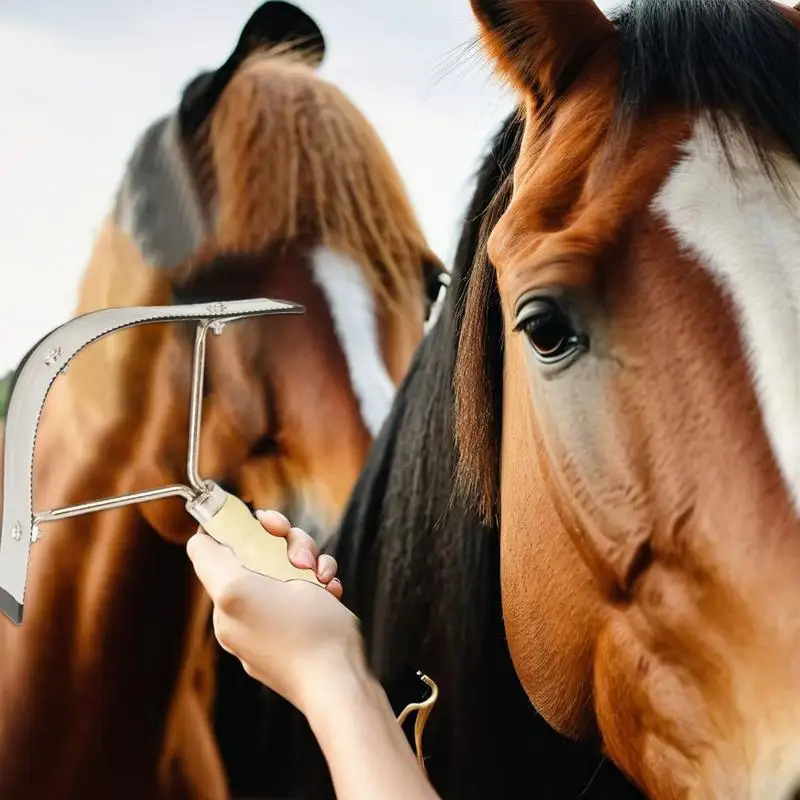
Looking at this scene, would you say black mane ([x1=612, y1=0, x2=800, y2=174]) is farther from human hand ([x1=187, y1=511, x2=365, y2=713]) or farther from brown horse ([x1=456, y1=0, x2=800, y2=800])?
human hand ([x1=187, y1=511, x2=365, y2=713])

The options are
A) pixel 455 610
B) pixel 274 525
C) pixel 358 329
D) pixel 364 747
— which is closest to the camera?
pixel 364 747

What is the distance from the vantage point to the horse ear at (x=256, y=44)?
0.65m

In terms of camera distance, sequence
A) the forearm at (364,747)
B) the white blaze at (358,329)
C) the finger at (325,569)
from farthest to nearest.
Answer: the white blaze at (358,329) → the finger at (325,569) → the forearm at (364,747)

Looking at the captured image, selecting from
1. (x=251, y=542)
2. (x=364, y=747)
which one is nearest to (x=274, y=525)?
(x=251, y=542)

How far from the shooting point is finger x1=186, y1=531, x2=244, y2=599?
36 cm

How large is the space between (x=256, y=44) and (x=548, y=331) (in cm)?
41

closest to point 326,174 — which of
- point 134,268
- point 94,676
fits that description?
point 134,268

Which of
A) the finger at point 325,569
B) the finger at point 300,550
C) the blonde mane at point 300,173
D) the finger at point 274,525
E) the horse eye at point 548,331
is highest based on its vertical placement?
the blonde mane at point 300,173

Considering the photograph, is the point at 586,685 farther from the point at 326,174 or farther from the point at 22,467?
the point at 326,174

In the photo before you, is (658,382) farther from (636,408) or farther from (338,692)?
(338,692)

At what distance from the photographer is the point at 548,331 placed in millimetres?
388

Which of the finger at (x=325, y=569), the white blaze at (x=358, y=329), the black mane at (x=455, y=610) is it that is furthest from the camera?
the white blaze at (x=358, y=329)

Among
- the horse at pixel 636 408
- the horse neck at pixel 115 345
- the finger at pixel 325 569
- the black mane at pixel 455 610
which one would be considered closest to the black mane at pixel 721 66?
the horse at pixel 636 408

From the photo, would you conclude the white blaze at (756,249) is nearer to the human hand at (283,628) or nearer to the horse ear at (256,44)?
the human hand at (283,628)
